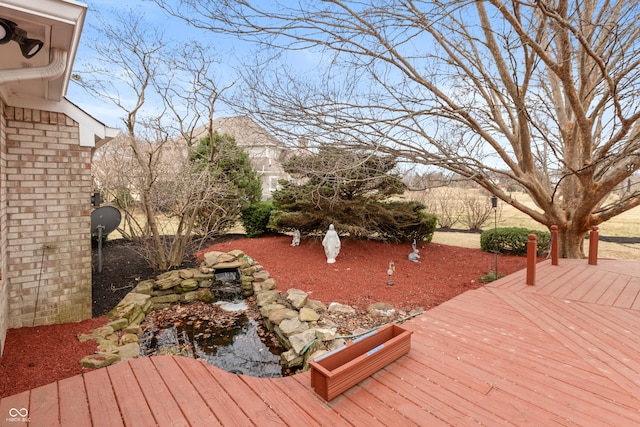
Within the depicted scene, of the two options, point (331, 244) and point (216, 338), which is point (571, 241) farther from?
point (216, 338)

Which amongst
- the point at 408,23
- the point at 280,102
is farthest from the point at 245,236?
the point at 408,23

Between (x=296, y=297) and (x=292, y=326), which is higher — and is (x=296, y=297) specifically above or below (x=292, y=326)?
above

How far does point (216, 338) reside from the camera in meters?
4.36

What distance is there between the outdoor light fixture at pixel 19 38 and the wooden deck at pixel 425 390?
2.39 meters

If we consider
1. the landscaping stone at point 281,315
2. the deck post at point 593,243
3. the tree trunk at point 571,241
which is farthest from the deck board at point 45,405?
the tree trunk at point 571,241

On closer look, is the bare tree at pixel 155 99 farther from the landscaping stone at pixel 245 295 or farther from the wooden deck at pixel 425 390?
the wooden deck at pixel 425 390

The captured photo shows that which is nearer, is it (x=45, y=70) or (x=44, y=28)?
(x=44, y=28)

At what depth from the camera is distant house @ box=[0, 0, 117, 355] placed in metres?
3.35

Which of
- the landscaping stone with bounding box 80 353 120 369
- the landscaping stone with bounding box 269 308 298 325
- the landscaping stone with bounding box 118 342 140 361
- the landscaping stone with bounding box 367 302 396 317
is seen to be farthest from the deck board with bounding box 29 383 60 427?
the landscaping stone with bounding box 367 302 396 317

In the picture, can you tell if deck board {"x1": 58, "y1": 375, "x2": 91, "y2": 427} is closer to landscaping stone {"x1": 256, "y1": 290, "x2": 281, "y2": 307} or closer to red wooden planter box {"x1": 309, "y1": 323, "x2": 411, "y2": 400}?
red wooden planter box {"x1": 309, "y1": 323, "x2": 411, "y2": 400}

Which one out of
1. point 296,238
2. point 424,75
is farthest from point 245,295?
point 424,75

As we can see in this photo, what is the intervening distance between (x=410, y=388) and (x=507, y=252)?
7.66 m

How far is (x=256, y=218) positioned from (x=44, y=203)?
6174 mm

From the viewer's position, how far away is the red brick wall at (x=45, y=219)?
346 cm
